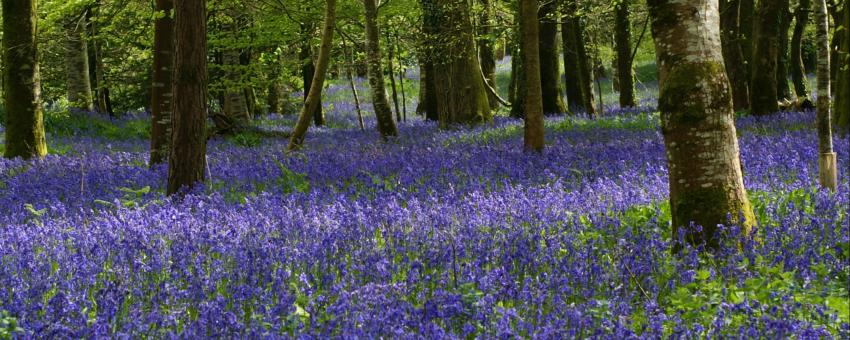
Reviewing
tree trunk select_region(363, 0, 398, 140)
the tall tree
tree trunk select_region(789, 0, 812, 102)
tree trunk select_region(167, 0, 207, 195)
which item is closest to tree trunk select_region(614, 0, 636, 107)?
tree trunk select_region(789, 0, 812, 102)

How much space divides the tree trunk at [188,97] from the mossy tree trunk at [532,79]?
14.7 feet

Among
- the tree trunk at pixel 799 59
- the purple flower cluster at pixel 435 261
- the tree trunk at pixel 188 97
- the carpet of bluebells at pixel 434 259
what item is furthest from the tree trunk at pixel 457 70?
the tree trunk at pixel 799 59

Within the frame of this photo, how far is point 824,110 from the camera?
7160 millimetres

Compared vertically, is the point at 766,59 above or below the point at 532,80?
above

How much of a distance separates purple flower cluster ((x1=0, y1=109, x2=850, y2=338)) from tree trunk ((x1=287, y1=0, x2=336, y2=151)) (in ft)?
13.7

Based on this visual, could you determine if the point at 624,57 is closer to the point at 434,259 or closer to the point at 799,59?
the point at 799,59

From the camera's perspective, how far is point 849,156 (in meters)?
8.62

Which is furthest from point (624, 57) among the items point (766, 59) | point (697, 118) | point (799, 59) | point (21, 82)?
point (697, 118)

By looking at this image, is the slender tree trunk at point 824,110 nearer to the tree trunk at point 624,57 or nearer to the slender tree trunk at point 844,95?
the slender tree trunk at point 844,95

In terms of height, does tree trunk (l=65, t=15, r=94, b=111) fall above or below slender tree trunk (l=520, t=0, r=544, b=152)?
above

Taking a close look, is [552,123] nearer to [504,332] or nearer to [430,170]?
[430,170]

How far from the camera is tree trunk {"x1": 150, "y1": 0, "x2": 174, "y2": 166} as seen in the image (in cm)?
1133

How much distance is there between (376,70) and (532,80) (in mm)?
4677

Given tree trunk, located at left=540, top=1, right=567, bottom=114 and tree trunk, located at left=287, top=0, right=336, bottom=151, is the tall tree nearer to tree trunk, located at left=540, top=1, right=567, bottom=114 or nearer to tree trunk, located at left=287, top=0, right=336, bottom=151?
tree trunk, located at left=287, top=0, right=336, bottom=151
